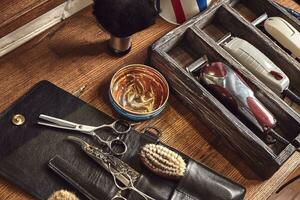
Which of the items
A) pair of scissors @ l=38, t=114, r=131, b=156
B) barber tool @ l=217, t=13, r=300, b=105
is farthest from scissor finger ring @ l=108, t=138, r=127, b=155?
barber tool @ l=217, t=13, r=300, b=105

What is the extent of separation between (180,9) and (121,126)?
26 cm

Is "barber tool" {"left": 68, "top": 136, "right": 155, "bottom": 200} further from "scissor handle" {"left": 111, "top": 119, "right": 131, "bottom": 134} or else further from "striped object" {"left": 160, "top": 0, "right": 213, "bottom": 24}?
"striped object" {"left": 160, "top": 0, "right": 213, "bottom": 24}

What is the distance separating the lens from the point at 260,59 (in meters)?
0.75

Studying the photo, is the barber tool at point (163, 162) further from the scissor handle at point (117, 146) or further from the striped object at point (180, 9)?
the striped object at point (180, 9)

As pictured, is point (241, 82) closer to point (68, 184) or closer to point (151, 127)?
→ point (151, 127)

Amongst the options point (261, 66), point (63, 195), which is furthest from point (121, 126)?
point (261, 66)

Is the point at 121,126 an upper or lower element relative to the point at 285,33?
lower

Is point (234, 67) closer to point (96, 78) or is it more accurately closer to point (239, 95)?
point (239, 95)

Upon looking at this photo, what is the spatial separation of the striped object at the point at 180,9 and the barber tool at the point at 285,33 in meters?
0.12

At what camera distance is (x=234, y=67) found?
0.74m

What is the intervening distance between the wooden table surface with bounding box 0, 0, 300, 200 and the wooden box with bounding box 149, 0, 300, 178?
0.02m

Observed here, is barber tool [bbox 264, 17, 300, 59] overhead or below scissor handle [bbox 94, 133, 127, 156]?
overhead

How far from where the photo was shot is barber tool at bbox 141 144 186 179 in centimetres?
64

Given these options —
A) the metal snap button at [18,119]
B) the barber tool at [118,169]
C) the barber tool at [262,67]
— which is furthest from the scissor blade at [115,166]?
the barber tool at [262,67]
